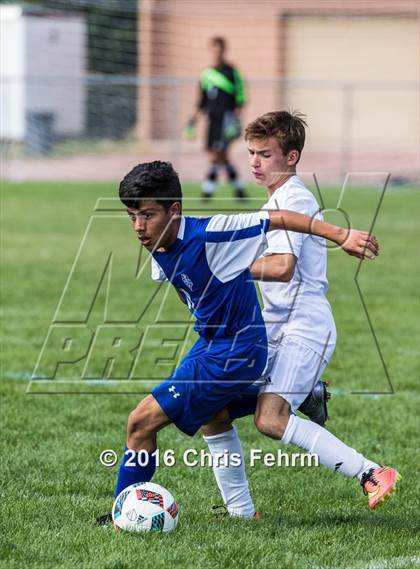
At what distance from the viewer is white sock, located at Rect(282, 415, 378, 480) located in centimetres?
459

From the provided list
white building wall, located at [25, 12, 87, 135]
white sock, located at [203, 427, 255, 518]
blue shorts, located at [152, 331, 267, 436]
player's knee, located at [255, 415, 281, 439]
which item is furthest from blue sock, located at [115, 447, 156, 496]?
white building wall, located at [25, 12, 87, 135]

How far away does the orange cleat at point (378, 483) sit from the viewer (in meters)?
4.44

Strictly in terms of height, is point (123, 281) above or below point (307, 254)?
below

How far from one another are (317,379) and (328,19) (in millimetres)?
18403

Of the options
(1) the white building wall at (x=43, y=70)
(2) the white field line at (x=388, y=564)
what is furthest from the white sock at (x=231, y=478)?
(1) the white building wall at (x=43, y=70)

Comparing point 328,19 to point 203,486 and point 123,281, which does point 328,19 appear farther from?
point 203,486

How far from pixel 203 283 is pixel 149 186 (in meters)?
0.44

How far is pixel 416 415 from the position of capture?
6605mm

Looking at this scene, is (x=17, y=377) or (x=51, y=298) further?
(x=51, y=298)

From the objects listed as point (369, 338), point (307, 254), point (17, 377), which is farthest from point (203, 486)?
point (369, 338)

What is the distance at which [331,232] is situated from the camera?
4.37 metres

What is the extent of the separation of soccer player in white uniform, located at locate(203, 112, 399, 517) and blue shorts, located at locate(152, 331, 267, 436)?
150 mm

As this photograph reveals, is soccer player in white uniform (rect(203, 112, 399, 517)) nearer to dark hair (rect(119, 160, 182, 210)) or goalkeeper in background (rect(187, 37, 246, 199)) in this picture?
dark hair (rect(119, 160, 182, 210))

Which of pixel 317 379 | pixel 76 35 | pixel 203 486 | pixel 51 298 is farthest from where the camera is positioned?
pixel 76 35
